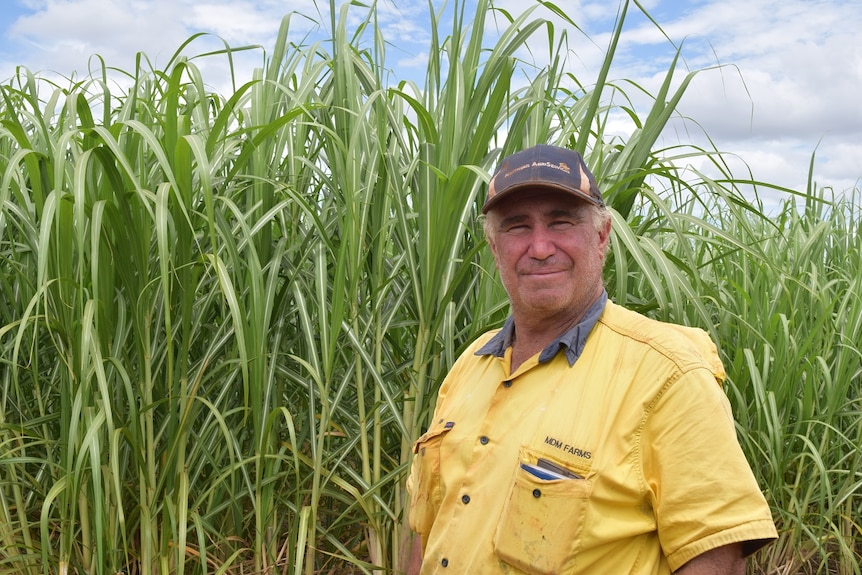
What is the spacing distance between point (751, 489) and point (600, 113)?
1.41 meters

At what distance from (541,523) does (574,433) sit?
0.44 feet

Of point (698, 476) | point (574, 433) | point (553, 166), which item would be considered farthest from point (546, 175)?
point (698, 476)

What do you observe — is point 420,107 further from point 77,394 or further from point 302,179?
point 77,394

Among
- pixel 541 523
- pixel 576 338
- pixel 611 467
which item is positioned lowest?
pixel 541 523

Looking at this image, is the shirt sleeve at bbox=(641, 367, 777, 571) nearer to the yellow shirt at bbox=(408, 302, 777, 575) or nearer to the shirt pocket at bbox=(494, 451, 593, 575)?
the yellow shirt at bbox=(408, 302, 777, 575)

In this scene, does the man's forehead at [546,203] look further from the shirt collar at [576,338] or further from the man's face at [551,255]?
the shirt collar at [576,338]

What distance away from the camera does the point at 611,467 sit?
1052 mm

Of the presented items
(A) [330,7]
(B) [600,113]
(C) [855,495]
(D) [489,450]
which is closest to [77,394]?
(D) [489,450]

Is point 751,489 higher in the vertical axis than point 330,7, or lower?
lower

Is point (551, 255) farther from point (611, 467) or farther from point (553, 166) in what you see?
point (611, 467)

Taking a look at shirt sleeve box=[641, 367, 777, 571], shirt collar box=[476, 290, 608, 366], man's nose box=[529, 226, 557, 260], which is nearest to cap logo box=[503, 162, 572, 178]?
man's nose box=[529, 226, 557, 260]

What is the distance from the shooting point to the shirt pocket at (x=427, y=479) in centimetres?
136

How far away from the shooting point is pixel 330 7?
201 cm

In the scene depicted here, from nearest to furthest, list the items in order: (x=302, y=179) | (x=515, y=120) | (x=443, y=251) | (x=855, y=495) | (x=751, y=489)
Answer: (x=751, y=489) < (x=443, y=251) < (x=515, y=120) < (x=302, y=179) < (x=855, y=495)
